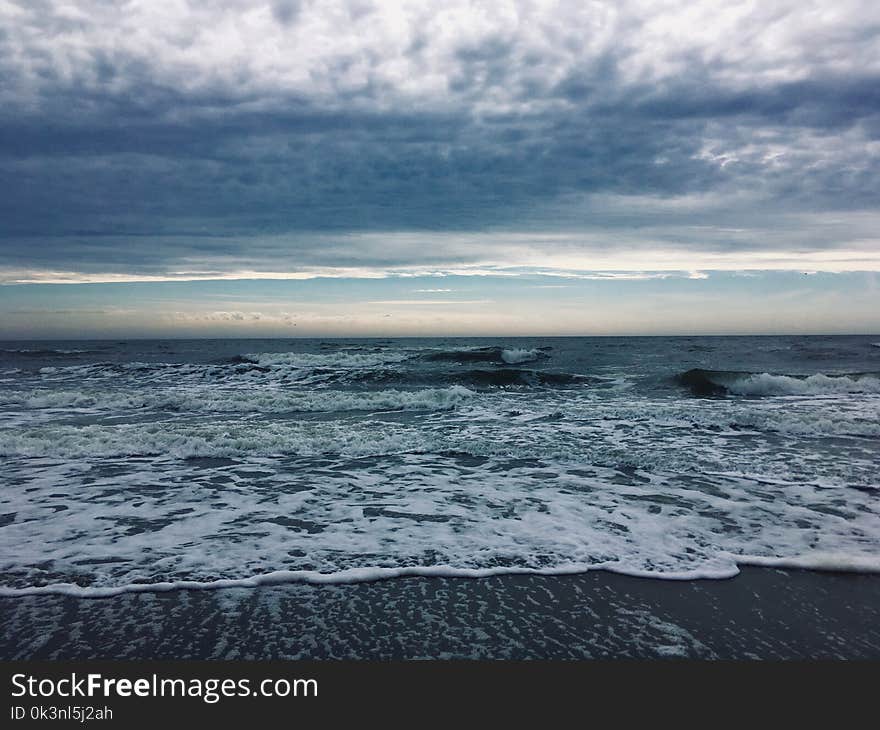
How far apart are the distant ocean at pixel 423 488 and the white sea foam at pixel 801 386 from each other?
7.98 ft

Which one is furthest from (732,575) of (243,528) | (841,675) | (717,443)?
(717,443)

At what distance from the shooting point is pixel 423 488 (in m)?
8.29

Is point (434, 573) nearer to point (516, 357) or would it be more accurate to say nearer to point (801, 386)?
point (801, 386)

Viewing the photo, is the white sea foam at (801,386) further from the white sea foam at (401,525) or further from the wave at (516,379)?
the white sea foam at (401,525)

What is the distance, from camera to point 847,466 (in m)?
9.14

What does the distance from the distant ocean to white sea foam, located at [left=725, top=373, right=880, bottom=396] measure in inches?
95.7

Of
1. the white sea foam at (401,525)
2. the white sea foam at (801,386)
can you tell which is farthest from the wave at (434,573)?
the white sea foam at (801,386)

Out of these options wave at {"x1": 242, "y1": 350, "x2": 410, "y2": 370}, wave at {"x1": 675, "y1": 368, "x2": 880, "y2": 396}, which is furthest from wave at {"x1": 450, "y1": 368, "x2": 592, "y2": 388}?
wave at {"x1": 242, "y1": 350, "x2": 410, "y2": 370}

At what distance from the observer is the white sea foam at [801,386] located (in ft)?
64.6

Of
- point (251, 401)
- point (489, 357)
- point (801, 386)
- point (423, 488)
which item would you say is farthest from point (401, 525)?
point (489, 357)

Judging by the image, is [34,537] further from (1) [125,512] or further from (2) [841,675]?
(2) [841,675]

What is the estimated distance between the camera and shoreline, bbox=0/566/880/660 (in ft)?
12.6

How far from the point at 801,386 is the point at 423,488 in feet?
58.9

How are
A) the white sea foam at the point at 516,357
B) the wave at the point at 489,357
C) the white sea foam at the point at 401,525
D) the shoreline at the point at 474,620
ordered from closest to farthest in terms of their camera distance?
the shoreline at the point at 474,620 < the white sea foam at the point at 401,525 < the wave at the point at 489,357 < the white sea foam at the point at 516,357
